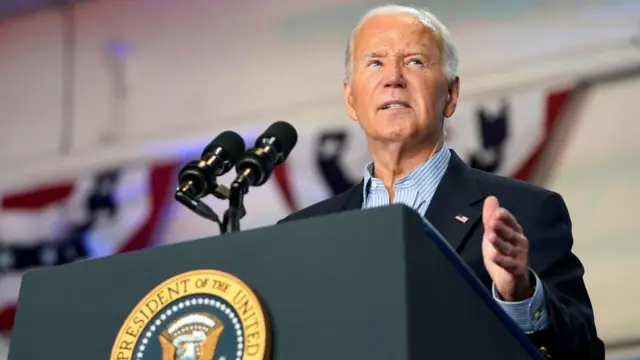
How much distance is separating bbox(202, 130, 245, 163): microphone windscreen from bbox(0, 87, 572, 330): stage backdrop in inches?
75.9

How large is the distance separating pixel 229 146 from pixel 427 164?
508 mm

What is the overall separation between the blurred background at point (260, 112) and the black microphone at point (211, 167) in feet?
5.97

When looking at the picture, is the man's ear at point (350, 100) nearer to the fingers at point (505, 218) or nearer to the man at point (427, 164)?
the man at point (427, 164)

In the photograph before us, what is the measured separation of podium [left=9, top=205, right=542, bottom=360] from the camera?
1.21 m

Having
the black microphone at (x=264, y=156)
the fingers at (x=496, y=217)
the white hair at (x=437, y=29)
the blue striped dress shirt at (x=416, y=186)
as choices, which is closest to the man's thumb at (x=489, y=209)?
the fingers at (x=496, y=217)

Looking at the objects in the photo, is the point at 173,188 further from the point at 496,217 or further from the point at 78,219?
the point at 496,217

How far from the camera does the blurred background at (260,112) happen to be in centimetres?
346

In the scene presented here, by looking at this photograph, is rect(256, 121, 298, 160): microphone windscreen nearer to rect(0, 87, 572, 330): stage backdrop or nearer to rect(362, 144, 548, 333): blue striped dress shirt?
rect(362, 144, 548, 333): blue striped dress shirt

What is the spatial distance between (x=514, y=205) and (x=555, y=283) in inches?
8.6

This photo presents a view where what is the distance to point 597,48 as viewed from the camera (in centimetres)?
361

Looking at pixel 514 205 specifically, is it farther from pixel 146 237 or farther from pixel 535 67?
pixel 146 237


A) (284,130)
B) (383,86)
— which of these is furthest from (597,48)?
(284,130)

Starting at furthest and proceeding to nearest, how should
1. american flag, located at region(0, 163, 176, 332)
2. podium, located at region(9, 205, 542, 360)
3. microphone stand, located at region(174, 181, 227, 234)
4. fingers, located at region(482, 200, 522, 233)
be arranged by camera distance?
american flag, located at region(0, 163, 176, 332), microphone stand, located at region(174, 181, 227, 234), fingers, located at region(482, 200, 522, 233), podium, located at region(9, 205, 542, 360)

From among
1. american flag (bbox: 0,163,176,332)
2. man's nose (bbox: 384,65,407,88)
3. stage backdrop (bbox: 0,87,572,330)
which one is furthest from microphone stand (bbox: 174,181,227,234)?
american flag (bbox: 0,163,176,332)
